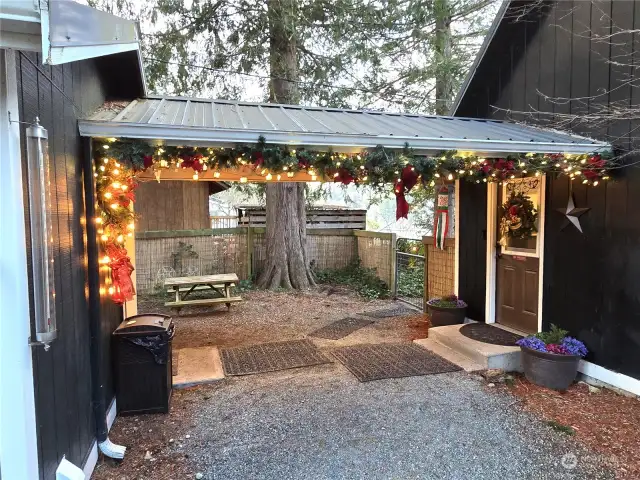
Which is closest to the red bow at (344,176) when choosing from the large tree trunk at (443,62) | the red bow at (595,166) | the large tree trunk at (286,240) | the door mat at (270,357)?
the door mat at (270,357)

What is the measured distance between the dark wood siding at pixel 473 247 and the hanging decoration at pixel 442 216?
241 mm

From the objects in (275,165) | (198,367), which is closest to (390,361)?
(198,367)

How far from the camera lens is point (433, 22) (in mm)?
7832

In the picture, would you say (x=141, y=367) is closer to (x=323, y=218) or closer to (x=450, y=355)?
(x=450, y=355)

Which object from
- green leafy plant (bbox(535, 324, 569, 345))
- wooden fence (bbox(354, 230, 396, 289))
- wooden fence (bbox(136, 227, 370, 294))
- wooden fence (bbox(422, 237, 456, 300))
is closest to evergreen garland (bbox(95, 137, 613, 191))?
green leafy plant (bbox(535, 324, 569, 345))

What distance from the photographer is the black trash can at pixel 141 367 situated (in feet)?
11.1

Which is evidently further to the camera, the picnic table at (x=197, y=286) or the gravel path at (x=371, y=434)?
the picnic table at (x=197, y=286)

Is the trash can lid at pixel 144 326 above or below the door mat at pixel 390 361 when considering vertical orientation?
above

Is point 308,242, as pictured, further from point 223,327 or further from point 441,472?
point 441,472

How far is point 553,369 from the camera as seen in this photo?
393cm

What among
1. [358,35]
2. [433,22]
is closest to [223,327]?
[358,35]

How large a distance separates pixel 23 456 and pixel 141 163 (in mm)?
1953

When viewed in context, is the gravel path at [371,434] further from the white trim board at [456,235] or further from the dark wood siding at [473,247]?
the white trim board at [456,235]

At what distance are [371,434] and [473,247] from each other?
3.63 m
